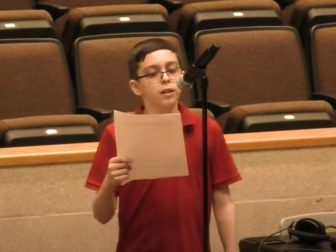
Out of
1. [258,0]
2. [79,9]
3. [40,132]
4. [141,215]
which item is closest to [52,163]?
[40,132]

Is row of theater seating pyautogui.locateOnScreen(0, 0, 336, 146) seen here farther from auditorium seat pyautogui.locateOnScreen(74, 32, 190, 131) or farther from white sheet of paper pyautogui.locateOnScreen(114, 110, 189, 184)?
white sheet of paper pyautogui.locateOnScreen(114, 110, 189, 184)

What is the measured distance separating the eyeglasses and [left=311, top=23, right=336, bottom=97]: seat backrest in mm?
616

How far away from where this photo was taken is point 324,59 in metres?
1.35

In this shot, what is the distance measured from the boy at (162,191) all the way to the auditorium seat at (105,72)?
0.45 m

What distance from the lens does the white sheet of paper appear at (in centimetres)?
72

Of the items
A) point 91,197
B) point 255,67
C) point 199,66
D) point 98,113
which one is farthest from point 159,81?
point 255,67

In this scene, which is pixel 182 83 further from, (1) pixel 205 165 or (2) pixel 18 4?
(2) pixel 18 4

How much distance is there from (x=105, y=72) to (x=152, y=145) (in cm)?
54

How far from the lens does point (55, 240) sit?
3.30ft

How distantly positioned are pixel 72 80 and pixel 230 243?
1.87ft

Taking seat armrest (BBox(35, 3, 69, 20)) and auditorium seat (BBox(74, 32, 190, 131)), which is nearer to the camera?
auditorium seat (BBox(74, 32, 190, 131))

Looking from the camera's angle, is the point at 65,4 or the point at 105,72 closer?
the point at 105,72

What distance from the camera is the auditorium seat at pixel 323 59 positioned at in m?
1.34

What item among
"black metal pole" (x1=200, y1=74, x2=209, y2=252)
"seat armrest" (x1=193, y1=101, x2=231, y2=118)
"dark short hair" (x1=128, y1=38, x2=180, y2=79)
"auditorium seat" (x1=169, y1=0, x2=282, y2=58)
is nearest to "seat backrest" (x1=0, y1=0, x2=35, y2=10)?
"auditorium seat" (x1=169, y1=0, x2=282, y2=58)
